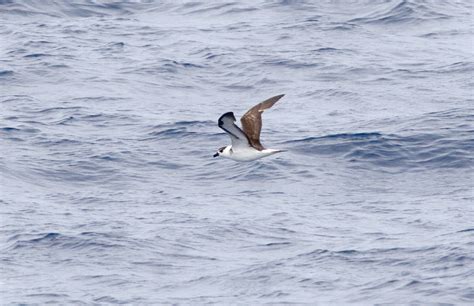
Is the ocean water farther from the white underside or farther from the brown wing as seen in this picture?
the brown wing

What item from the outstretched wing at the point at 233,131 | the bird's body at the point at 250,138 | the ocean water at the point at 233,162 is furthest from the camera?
the bird's body at the point at 250,138

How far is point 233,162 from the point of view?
2623 cm

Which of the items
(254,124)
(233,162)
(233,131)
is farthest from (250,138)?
(233,162)

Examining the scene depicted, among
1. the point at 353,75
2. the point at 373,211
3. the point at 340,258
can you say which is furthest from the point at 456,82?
the point at 340,258

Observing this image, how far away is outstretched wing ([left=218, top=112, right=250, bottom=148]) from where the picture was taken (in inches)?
806

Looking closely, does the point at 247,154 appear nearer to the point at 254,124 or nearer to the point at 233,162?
the point at 254,124

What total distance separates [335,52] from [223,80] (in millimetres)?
3489

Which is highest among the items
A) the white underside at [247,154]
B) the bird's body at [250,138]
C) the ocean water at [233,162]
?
the bird's body at [250,138]

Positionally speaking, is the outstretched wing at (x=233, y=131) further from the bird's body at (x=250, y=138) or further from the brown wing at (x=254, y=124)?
the brown wing at (x=254, y=124)

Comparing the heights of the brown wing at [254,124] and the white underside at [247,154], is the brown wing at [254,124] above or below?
above

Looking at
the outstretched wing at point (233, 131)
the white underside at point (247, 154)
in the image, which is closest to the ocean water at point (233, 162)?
the white underside at point (247, 154)

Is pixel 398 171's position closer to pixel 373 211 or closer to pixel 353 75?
pixel 373 211

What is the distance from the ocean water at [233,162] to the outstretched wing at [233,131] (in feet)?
4.85

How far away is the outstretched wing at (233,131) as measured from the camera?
2048 centimetres
